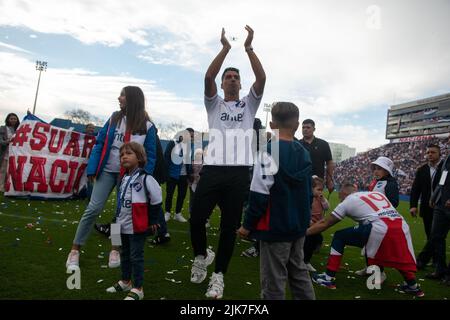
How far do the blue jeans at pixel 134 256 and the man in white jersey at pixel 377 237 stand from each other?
208cm

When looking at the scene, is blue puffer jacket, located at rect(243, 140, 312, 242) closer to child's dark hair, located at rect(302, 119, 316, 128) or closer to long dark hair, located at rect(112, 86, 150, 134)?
long dark hair, located at rect(112, 86, 150, 134)

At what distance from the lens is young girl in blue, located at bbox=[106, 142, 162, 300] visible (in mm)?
3279

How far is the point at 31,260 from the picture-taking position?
411 centimetres

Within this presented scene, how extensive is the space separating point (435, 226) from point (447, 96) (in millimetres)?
67492

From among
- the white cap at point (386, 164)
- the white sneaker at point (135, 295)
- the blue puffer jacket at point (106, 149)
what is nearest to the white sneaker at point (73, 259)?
the blue puffer jacket at point (106, 149)

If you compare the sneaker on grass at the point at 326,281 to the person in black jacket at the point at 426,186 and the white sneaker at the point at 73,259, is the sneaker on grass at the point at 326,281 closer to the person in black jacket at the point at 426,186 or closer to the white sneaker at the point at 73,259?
the white sneaker at the point at 73,259

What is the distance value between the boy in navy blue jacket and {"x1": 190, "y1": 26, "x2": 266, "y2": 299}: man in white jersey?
868 mm

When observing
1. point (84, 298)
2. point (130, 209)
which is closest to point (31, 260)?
point (84, 298)

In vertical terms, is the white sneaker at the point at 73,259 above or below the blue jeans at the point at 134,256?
below

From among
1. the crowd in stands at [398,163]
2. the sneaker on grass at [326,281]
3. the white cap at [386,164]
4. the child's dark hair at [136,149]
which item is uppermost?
the crowd in stands at [398,163]

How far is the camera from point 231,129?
3.73 meters

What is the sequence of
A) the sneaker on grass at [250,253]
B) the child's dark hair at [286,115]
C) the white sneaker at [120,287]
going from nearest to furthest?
the child's dark hair at [286,115] < the white sneaker at [120,287] < the sneaker on grass at [250,253]

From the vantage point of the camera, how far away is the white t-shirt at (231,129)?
12.0ft
